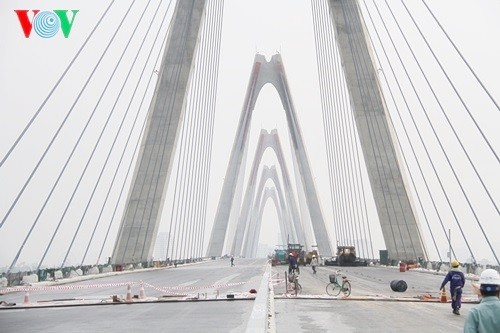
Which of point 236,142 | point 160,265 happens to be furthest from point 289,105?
point 160,265

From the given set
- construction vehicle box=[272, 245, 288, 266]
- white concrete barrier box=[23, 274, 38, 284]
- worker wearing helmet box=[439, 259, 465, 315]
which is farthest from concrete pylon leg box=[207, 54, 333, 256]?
worker wearing helmet box=[439, 259, 465, 315]

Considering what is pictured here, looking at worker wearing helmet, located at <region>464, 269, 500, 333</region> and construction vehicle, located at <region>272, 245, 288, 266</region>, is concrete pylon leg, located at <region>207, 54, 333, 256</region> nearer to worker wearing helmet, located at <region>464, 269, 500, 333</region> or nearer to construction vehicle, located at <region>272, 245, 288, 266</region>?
construction vehicle, located at <region>272, 245, 288, 266</region>

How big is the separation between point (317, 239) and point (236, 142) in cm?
2398

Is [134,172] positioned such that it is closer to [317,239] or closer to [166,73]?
[166,73]

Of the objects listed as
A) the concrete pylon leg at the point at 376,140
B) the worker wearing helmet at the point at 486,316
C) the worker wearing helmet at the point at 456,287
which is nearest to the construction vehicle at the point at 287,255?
the concrete pylon leg at the point at 376,140

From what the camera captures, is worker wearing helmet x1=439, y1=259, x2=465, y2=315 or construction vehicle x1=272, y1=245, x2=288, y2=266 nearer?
worker wearing helmet x1=439, y1=259, x2=465, y2=315

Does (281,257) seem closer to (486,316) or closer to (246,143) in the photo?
(246,143)

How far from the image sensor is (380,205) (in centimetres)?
4616

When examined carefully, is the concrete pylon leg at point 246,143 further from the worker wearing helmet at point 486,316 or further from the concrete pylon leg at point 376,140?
the worker wearing helmet at point 486,316

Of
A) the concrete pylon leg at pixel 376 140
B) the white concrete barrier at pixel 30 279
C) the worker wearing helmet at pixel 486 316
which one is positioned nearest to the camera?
the worker wearing helmet at pixel 486 316

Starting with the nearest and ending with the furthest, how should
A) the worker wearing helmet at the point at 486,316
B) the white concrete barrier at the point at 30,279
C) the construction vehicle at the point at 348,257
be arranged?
the worker wearing helmet at the point at 486,316 → the white concrete barrier at the point at 30,279 → the construction vehicle at the point at 348,257

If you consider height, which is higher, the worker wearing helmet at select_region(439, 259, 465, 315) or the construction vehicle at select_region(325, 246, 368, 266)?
the construction vehicle at select_region(325, 246, 368, 266)

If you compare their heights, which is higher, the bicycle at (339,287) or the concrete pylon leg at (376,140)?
the concrete pylon leg at (376,140)

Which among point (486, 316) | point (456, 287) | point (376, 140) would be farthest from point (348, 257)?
point (486, 316)
